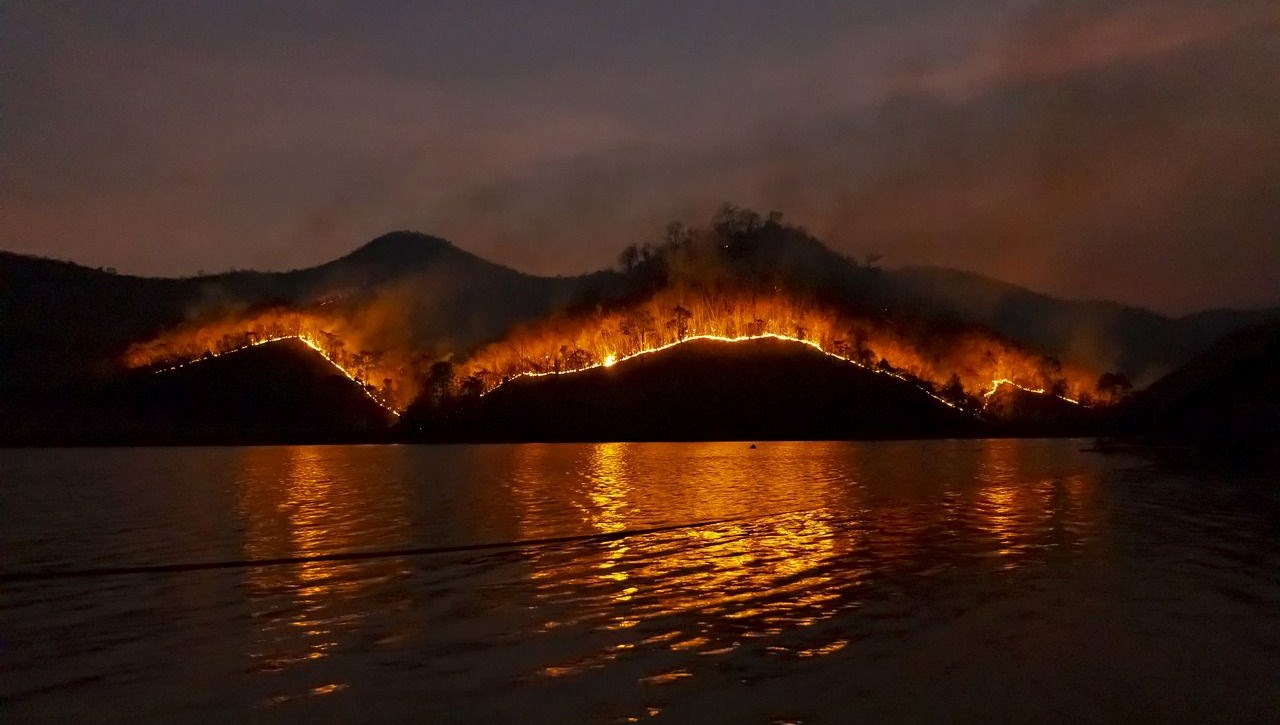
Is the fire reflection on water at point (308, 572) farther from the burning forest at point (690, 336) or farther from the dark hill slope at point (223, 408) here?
the burning forest at point (690, 336)

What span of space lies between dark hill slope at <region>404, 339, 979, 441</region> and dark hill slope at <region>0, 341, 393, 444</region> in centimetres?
1298

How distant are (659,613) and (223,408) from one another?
425ft

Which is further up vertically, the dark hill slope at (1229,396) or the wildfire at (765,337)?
the wildfire at (765,337)

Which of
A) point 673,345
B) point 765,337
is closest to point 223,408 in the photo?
point 673,345

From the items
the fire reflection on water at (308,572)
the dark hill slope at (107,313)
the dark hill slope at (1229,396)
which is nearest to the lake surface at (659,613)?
the fire reflection on water at (308,572)

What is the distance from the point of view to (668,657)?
10.8m

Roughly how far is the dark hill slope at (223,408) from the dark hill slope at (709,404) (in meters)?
13.0

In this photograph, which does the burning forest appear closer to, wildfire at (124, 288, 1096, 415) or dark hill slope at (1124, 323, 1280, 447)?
wildfire at (124, 288, 1096, 415)

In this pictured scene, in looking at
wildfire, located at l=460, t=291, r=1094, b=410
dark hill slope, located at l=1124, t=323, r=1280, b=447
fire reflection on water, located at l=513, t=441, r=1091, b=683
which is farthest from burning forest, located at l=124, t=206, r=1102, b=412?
fire reflection on water, located at l=513, t=441, r=1091, b=683

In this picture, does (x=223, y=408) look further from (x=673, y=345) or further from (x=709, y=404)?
(x=709, y=404)

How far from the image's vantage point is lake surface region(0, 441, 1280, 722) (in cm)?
930

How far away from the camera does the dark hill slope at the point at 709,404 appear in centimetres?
11269

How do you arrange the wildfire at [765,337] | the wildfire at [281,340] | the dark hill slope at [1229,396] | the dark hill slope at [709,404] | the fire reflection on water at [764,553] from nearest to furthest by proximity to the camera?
the fire reflection on water at [764,553] < the dark hill slope at [1229,396] < the dark hill slope at [709,404] < the wildfire at [765,337] < the wildfire at [281,340]

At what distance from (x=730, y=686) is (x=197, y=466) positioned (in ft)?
178
